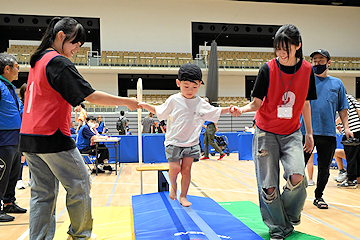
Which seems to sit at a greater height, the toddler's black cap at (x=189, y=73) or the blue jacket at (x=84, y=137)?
the toddler's black cap at (x=189, y=73)

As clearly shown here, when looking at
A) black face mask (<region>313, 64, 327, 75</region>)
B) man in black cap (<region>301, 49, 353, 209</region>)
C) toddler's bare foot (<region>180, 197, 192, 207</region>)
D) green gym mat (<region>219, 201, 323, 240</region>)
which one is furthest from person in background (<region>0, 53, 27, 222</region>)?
black face mask (<region>313, 64, 327, 75</region>)

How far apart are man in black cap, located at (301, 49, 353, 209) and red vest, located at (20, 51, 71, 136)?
267cm

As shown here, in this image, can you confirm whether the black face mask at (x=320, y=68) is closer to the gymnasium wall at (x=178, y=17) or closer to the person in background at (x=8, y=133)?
the person in background at (x=8, y=133)

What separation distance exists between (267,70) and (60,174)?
170cm

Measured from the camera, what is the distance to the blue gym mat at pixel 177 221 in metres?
2.20

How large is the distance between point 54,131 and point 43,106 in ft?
0.54

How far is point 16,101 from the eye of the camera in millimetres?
3369

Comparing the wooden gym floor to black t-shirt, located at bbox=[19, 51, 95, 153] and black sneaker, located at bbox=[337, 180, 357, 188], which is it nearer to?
black sneaker, located at bbox=[337, 180, 357, 188]

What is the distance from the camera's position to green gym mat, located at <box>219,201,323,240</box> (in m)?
2.26

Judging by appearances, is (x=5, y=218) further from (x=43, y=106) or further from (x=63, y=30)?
(x=63, y=30)

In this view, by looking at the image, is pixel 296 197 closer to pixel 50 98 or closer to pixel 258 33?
pixel 50 98

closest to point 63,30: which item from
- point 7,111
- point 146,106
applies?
point 146,106

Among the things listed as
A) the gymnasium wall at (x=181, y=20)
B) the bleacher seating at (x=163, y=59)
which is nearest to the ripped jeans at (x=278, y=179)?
the bleacher seating at (x=163, y=59)

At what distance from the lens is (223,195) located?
4238 mm
